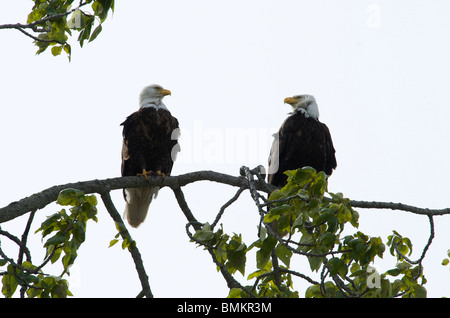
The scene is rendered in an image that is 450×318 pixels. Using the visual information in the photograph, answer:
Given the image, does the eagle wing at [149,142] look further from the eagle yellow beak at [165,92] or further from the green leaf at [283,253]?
the green leaf at [283,253]

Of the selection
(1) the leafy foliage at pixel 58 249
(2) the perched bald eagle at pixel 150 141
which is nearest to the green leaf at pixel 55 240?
(1) the leafy foliage at pixel 58 249

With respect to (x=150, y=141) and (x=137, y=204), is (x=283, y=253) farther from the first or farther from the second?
(x=137, y=204)

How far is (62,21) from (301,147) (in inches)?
127

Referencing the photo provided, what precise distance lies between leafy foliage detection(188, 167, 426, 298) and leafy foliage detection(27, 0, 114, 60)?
53.3 inches

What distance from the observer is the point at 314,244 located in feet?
10.8

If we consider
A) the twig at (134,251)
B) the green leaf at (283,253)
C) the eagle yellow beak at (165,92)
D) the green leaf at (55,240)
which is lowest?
the green leaf at (283,253)

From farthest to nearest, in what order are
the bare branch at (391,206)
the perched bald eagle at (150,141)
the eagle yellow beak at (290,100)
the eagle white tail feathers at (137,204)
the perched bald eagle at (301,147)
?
the eagle yellow beak at (290,100) → the eagle white tail feathers at (137,204) → the perched bald eagle at (301,147) → the perched bald eagle at (150,141) → the bare branch at (391,206)

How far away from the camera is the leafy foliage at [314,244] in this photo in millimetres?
3248

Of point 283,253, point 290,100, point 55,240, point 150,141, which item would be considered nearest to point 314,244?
point 283,253

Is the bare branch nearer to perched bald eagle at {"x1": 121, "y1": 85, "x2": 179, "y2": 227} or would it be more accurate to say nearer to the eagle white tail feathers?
perched bald eagle at {"x1": 121, "y1": 85, "x2": 179, "y2": 227}

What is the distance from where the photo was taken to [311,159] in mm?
6828

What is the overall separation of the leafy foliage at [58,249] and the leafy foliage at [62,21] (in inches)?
40.5
